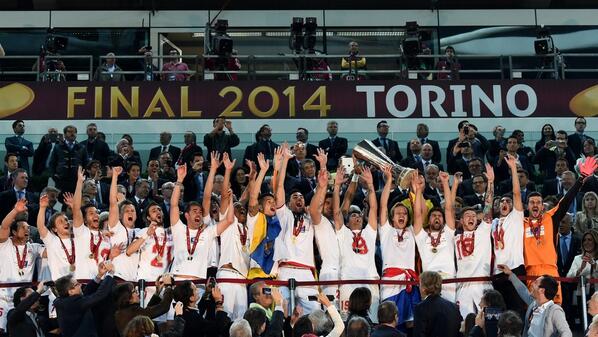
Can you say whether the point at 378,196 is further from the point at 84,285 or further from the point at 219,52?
the point at 219,52

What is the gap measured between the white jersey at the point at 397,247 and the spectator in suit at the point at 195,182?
4247mm

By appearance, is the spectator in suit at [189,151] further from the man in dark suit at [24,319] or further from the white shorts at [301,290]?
the man in dark suit at [24,319]

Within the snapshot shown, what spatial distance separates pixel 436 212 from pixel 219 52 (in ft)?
35.8

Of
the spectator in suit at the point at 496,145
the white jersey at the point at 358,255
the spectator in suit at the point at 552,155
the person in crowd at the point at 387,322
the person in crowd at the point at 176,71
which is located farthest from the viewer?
the person in crowd at the point at 176,71

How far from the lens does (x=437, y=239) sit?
13977 mm

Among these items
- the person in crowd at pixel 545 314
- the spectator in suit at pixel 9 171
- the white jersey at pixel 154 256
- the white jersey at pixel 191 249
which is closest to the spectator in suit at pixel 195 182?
the spectator in suit at pixel 9 171

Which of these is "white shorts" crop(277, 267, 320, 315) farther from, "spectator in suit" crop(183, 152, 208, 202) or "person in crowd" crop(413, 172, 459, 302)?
"spectator in suit" crop(183, 152, 208, 202)

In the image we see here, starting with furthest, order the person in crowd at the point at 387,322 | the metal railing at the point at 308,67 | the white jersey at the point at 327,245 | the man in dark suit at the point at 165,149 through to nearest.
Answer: the metal railing at the point at 308,67, the man in dark suit at the point at 165,149, the white jersey at the point at 327,245, the person in crowd at the point at 387,322

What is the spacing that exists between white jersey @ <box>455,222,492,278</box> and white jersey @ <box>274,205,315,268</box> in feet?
5.91

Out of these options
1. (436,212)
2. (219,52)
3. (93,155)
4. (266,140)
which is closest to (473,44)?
(219,52)

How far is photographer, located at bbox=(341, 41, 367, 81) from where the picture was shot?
24.0 metres

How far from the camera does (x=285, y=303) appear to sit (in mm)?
12844

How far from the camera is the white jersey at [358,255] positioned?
13.9 m

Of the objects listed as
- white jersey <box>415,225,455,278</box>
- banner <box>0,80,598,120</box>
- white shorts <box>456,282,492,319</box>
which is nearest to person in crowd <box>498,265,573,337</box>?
white shorts <box>456,282,492,319</box>
